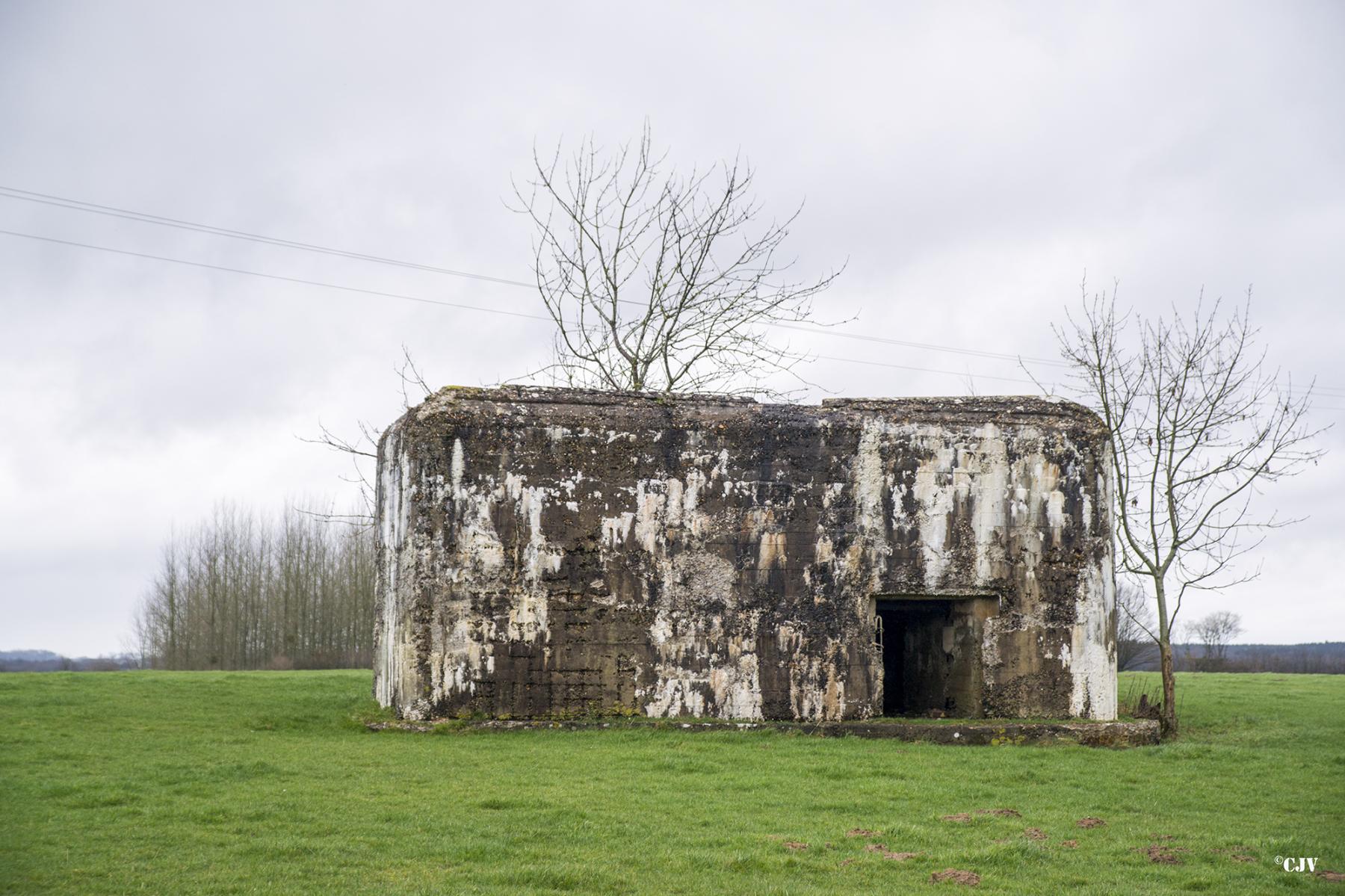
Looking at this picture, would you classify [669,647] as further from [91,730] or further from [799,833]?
[91,730]

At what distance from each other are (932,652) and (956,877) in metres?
8.28

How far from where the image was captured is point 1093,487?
14.1 m

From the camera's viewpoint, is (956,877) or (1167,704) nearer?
(956,877)

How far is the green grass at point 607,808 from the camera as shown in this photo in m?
6.78

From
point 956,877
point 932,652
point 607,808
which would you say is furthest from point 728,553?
point 956,877

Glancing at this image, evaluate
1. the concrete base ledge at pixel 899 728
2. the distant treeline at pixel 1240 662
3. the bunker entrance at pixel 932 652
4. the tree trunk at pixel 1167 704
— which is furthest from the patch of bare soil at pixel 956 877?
the distant treeline at pixel 1240 662

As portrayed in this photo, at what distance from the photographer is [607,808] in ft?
28.2

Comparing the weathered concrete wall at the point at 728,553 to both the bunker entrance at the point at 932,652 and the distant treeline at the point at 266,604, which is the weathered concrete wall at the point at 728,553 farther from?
the distant treeline at the point at 266,604

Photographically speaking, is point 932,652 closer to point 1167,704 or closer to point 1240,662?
point 1167,704

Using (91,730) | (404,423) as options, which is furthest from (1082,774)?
(91,730)

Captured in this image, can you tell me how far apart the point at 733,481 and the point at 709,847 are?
6393mm

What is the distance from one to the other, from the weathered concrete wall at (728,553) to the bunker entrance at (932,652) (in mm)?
75

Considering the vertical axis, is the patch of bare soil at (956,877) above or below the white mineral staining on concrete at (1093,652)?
below

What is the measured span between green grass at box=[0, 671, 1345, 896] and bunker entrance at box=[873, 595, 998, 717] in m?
1.51
